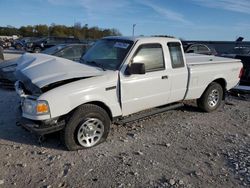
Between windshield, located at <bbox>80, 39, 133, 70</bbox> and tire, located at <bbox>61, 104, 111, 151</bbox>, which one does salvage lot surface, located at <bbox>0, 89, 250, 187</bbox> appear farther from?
windshield, located at <bbox>80, 39, 133, 70</bbox>

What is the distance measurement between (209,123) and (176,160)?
2.20 meters

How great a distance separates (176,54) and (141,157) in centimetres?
250

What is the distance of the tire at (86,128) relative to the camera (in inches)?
183

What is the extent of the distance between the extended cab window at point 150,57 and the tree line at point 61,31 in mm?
50297

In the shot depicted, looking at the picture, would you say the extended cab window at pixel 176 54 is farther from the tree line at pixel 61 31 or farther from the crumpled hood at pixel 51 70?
the tree line at pixel 61 31

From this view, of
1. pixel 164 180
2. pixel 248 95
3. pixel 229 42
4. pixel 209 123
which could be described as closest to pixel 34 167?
pixel 164 180

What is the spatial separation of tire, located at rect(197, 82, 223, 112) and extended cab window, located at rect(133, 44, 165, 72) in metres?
1.81

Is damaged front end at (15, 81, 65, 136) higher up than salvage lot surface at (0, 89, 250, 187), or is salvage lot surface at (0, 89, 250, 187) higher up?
damaged front end at (15, 81, 65, 136)

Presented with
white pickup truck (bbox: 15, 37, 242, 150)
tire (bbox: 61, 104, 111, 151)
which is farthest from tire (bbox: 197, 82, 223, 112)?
tire (bbox: 61, 104, 111, 151)

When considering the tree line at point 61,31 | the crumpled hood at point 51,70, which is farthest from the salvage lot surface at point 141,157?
the tree line at point 61,31

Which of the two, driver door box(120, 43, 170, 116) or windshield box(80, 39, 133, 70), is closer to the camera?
driver door box(120, 43, 170, 116)

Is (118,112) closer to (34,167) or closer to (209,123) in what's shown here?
(34,167)

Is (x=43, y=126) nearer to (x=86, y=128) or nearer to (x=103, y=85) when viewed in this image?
(x=86, y=128)

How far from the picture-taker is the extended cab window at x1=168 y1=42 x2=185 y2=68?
603 cm
